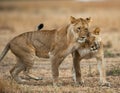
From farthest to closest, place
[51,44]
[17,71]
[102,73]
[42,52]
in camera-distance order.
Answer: [17,71]
[42,52]
[51,44]
[102,73]

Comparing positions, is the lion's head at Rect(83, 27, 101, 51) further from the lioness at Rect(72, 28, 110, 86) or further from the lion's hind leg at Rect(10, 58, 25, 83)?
the lion's hind leg at Rect(10, 58, 25, 83)

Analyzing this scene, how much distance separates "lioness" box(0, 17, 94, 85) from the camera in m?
11.1

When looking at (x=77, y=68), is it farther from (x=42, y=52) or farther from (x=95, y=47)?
(x=42, y=52)

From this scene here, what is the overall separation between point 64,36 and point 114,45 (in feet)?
22.7

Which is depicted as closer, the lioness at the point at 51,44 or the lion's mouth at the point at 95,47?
the lioness at the point at 51,44

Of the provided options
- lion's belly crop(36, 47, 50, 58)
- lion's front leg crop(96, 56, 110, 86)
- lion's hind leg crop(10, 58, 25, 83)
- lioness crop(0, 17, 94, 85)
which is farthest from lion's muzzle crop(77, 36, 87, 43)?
lion's hind leg crop(10, 58, 25, 83)

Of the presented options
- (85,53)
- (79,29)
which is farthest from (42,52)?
(79,29)

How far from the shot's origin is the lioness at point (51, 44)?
36.3 ft

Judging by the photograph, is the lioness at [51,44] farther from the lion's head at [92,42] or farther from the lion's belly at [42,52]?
the lion's head at [92,42]

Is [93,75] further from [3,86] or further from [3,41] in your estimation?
[3,41]

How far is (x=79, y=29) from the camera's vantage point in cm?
1102

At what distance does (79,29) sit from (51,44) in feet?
2.52

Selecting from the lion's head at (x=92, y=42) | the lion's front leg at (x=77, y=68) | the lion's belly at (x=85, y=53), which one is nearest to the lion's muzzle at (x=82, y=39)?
the lion's head at (x=92, y=42)

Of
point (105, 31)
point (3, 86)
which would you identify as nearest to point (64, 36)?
point (3, 86)
